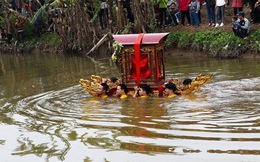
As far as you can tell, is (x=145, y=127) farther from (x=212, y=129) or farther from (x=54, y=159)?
(x=54, y=159)

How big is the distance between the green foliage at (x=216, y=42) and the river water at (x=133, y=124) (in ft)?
10.8

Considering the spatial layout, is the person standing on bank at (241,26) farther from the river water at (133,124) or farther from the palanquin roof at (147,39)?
the palanquin roof at (147,39)

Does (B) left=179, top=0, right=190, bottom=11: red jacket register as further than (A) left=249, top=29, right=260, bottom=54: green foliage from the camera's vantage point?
Yes

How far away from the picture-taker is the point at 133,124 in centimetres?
922

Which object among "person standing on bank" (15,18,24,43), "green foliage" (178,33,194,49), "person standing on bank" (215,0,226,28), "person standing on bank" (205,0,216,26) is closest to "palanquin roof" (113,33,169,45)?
"person standing on bank" (215,0,226,28)

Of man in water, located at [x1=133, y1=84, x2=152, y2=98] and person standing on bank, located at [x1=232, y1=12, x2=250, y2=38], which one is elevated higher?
person standing on bank, located at [x1=232, y1=12, x2=250, y2=38]

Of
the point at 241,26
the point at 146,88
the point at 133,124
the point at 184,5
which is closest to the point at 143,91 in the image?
the point at 146,88

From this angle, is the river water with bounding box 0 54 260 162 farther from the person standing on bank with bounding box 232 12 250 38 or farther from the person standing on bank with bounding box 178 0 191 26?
the person standing on bank with bounding box 178 0 191 26

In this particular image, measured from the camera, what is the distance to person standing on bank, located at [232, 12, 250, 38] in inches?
714

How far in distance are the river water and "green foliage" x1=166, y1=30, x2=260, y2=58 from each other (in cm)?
328

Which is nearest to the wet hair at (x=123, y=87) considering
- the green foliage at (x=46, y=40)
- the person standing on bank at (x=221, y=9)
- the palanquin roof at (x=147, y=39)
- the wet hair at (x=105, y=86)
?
the wet hair at (x=105, y=86)

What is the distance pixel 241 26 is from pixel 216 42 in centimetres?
140

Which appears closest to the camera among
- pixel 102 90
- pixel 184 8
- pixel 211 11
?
pixel 102 90

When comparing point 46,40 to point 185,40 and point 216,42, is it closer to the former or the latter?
point 185,40
